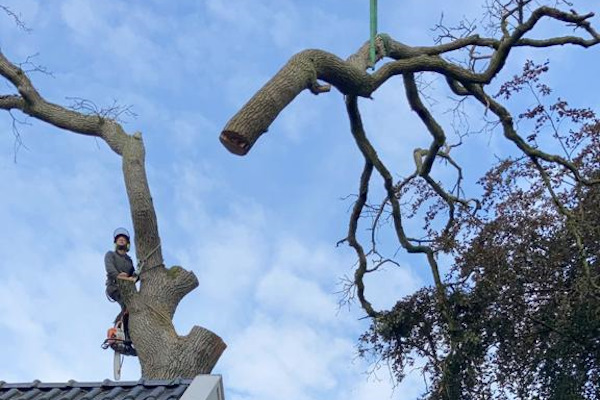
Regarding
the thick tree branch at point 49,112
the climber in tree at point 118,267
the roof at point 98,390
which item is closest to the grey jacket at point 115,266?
the climber in tree at point 118,267

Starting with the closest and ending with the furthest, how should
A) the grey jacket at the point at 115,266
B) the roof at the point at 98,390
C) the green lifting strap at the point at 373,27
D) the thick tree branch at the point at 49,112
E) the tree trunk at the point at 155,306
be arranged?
the roof at the point at 98,390 → the tree trunk at the point at 155,306 → the green lifting strap at the point at 373,27 → the grey jacket at the point at 115,266 → the thick tree branch at the point at 49,112

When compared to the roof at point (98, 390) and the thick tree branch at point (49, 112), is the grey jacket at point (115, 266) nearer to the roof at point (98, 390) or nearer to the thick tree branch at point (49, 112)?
the thick tree branch at point (49, 112)

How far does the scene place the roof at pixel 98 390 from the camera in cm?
489

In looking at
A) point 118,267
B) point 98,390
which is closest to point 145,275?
point 118,267

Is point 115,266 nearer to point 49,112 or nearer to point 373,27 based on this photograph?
point 49,112

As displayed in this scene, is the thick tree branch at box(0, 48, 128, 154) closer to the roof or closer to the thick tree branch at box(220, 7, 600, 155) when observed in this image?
the thick tree branch at box(220, 7, 600, 155)

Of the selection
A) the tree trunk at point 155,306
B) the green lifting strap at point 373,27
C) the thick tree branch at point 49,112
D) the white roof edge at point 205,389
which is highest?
the thick tree branch at point 49,112

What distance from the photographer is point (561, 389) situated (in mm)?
9117

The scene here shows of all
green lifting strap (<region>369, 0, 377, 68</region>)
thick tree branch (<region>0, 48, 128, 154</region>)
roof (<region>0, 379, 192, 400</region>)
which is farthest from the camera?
thick tree branch (<region>0, 48, 128, 154</region>)

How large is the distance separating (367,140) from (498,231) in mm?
2446

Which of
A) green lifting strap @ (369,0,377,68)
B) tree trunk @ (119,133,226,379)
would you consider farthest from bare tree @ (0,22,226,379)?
green lifting strap @ (369,0,377,68)

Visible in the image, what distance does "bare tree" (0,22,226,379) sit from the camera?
256 inches

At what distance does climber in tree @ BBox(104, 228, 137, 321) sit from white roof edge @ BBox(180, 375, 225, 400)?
2.39 meters

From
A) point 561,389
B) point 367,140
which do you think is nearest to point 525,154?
point 367,140
